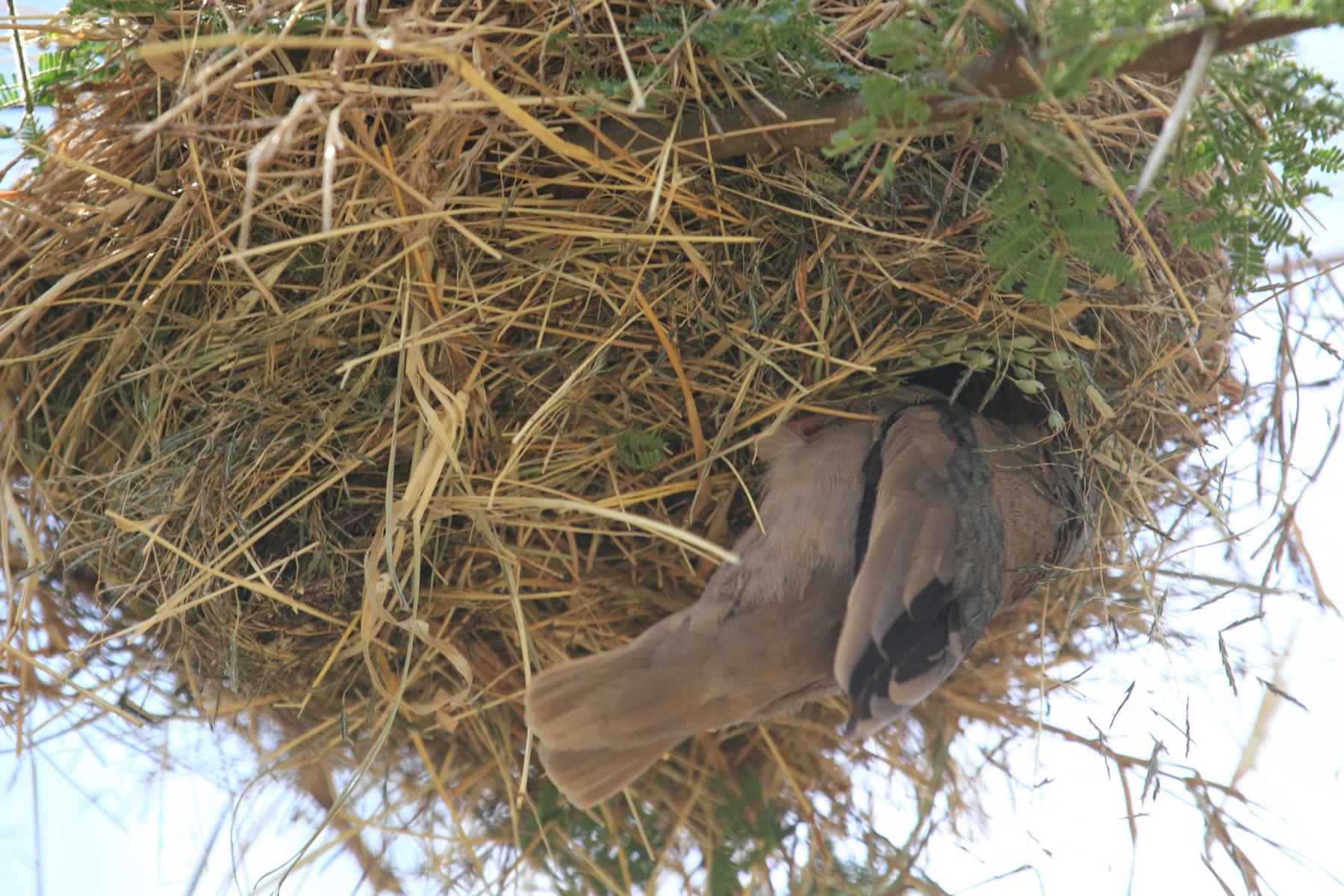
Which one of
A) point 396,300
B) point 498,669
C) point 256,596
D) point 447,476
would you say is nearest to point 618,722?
point 498,669

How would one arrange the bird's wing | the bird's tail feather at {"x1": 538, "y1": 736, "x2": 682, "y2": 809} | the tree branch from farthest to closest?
the bird's tail feather at {"x1": 538, "y1": 736, "x2": 682, "y2": 809} → the bird's wing → the tree branch

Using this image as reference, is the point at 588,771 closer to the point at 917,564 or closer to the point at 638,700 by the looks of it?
the point at 638,700

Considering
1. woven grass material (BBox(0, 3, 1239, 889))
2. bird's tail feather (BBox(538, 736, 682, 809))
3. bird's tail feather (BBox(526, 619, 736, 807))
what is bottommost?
bird's tail feather (BBox(538, 736, 682, 809))

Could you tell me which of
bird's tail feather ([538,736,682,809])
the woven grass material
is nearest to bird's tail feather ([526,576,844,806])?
bird's tail feather ([538,736,682,809])

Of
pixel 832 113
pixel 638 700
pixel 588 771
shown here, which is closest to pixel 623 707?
pixel 638 700

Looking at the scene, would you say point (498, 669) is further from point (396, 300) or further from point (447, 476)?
point (396, 300)

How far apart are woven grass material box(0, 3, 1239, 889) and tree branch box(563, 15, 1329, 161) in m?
0.04

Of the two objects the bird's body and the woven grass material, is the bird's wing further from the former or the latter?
the woven grass material

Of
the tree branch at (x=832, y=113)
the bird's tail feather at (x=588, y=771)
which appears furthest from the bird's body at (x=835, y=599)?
the tree branch at (x=832, y=113)

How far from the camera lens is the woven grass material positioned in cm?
171

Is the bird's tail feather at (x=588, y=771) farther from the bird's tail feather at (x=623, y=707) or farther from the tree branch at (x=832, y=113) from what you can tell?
the tree branch at (x=832, y=113)

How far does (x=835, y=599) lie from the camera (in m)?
1.94

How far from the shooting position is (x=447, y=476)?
179cm

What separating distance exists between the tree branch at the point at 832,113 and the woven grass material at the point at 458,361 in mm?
41
